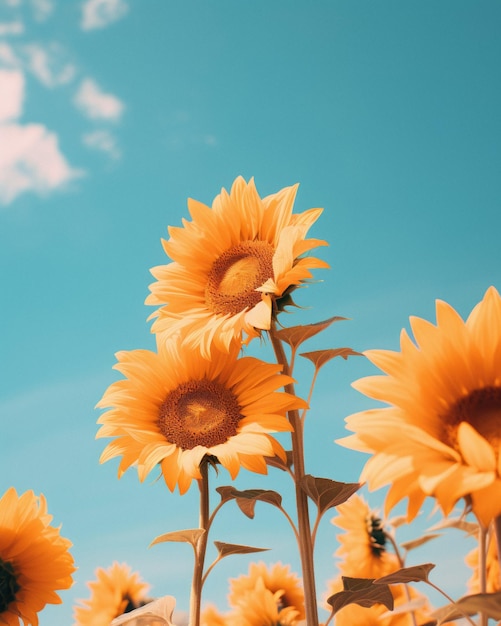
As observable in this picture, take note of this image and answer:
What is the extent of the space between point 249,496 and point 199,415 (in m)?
0.28

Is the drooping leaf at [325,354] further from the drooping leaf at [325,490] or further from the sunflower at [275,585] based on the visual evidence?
the sunflower at [275,585]

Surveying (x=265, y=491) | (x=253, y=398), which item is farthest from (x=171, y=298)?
(x=265, y=491)

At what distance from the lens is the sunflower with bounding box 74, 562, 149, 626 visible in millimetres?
3585

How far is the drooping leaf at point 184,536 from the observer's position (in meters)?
2.06

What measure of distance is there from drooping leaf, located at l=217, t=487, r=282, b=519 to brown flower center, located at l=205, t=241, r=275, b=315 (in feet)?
1.70

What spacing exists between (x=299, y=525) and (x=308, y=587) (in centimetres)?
16

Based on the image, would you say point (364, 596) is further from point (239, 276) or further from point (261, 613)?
point (261, 613)

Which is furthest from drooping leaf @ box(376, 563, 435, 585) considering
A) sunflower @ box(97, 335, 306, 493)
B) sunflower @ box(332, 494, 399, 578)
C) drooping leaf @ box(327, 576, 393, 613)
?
sunflower @ box(332, 494, 399, 578)

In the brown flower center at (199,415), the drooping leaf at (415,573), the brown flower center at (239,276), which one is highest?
the brown flower center at (239,276)

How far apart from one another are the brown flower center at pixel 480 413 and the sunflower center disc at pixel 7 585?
1.74 metres

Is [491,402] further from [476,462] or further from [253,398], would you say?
[253,398]

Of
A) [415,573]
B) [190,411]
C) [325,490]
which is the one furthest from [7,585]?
[415,573]

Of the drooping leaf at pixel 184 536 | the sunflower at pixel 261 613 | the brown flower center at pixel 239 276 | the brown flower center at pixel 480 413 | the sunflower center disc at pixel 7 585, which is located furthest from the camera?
the sunflower at pixel 261 613

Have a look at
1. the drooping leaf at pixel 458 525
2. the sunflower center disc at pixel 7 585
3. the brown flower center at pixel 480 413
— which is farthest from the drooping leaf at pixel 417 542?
the sunflower center disc at pixel 7 585
